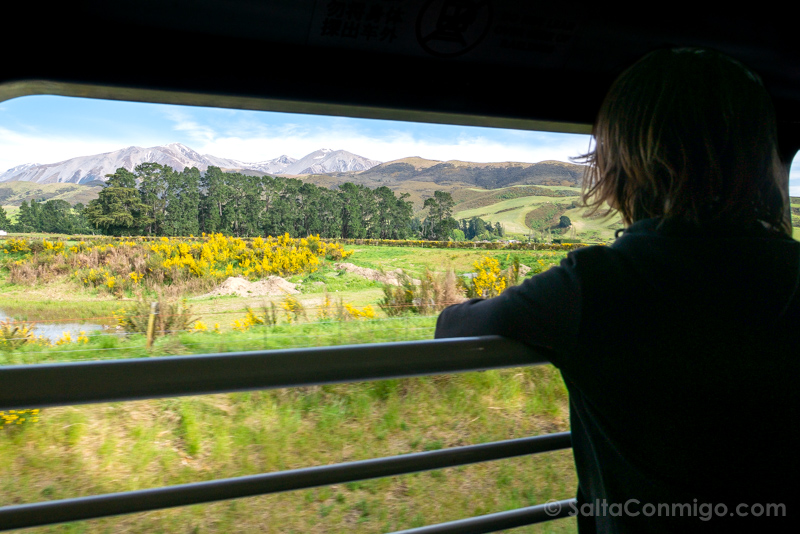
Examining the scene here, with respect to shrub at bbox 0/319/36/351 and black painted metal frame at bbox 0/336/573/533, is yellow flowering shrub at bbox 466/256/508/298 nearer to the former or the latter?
black painted metal frame at bbox 0/336/573/533

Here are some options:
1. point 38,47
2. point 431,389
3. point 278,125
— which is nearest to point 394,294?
point 431,389

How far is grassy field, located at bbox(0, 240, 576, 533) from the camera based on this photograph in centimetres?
160

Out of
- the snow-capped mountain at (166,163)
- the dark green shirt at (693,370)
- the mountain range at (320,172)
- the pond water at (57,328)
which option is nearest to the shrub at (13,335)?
the pond water at (57,328)

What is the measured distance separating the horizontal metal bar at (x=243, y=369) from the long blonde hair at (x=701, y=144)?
349 mm

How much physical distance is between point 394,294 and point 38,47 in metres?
1.80

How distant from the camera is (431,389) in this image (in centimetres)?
235

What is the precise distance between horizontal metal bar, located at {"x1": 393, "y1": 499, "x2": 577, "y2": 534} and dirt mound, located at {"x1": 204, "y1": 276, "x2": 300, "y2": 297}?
1.83 meters

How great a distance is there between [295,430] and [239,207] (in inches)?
45.1

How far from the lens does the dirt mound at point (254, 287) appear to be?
252cm

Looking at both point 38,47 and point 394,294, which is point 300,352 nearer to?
point 38,47

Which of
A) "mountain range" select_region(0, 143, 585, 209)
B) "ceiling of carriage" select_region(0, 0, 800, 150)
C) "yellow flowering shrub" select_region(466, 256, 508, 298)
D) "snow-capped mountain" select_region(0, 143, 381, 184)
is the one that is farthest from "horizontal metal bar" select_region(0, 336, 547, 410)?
"yellow flowering shrub" select_region(466, 256, 508, 298)

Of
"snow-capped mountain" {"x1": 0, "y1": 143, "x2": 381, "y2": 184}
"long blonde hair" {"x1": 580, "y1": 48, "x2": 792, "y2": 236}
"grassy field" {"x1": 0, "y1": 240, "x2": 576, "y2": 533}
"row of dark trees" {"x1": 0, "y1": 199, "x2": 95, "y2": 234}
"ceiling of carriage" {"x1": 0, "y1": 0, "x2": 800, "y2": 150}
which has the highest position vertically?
"ceiling of carriage" {"x1": 0, "y1": 0, "x2": 800, "y2": 150}

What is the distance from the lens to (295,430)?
2.03m

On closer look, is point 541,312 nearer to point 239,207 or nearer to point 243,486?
point 243,486
